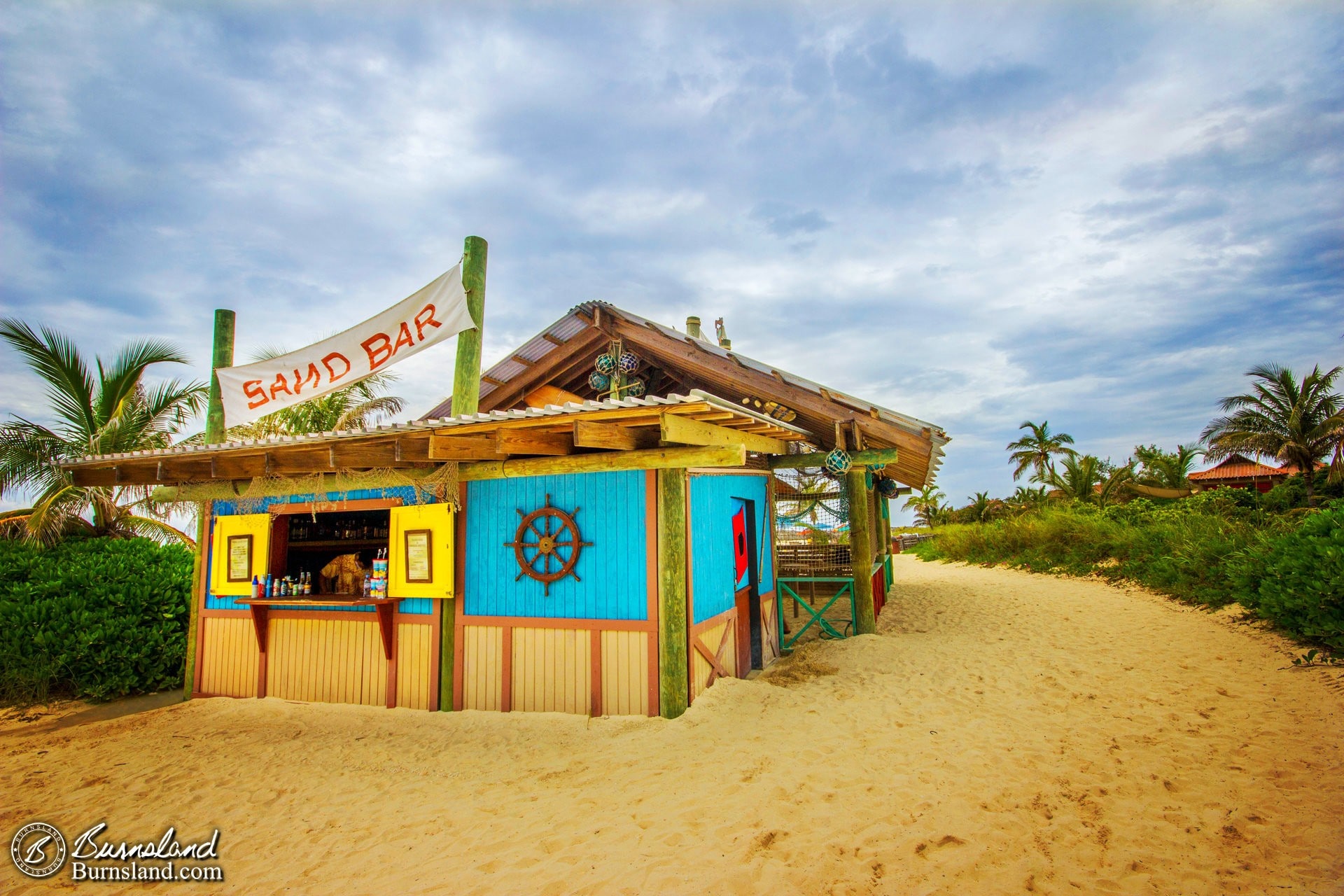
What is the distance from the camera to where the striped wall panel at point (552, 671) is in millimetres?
5887

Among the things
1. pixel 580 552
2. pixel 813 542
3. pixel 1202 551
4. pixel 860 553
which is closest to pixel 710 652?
pixel 580 552

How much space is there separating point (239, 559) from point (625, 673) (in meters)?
5.03

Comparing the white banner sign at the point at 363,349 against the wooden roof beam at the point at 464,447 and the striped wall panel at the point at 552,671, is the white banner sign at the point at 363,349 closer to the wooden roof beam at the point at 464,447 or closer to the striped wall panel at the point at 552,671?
the wooden roof beam at the point at 464,447

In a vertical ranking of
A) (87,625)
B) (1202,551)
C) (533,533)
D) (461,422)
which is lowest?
(87,625)

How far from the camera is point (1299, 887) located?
3.19m

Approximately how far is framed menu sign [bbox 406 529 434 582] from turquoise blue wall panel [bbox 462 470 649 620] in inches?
14.9

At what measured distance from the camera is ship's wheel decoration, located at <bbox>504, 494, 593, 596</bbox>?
5.98 metres

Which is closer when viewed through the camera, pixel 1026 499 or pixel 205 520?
pixel 205 520

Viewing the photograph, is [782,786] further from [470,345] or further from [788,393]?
[470,345]

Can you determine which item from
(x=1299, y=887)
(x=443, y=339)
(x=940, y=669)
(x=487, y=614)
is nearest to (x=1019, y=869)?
(x=1299, y=887)

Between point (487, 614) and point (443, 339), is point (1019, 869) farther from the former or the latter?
point (443, 339)

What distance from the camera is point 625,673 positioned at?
575 cm

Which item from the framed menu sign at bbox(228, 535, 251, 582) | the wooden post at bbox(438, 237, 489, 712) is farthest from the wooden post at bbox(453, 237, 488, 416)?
the framed menu sign at bbox(228, 535, 251, 582)

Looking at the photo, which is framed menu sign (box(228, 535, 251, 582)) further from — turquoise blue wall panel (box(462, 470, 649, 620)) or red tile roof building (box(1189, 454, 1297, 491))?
red tile roof building (box(1189, 454, 1297, 491))
